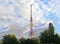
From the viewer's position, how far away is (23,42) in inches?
2451

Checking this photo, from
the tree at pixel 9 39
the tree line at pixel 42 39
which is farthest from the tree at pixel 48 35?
the tree at pixel 9 39

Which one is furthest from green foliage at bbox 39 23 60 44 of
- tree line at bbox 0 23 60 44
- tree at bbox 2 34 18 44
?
tree at bbox 2 34 18 44

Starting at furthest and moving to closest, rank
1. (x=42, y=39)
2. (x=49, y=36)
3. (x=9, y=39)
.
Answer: (x=42, y=39) → (x=49, y=36) → (x=9, y=39)

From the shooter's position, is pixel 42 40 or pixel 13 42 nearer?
pixel 13 42

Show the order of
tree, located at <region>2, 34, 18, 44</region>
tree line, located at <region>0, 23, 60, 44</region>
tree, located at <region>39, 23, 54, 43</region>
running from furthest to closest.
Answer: tree, located at <region>39, 23, 54, 43</region> < tree, located at <region>2, 34, 18, 44</region> < tree line, located at <region>0, 23, 60, 44</region>

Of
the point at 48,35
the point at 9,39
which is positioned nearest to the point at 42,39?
the point at 48,35

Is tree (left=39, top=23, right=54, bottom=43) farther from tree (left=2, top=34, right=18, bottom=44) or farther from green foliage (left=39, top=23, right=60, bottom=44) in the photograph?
tree (left=2, top=34, right=18, bottom=44)

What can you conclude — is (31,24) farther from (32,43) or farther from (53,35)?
(53,35)

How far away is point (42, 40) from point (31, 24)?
2104cm

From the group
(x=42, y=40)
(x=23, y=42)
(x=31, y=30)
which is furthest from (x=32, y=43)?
(x=31, y=30)

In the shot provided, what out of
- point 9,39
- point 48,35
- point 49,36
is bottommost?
point 9,39

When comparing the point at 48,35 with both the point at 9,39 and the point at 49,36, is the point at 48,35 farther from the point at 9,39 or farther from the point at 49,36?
the point at 9,39

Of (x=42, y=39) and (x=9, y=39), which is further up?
(x=42, y=39)

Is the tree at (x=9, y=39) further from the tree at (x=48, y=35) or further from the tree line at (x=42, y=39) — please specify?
the tree at (x=48, y=35)
